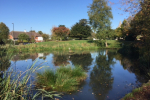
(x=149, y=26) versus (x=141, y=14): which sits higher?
(x=141, y=14)

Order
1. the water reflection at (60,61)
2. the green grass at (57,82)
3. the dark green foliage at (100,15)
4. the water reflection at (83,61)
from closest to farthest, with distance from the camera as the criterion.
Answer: the green grass at (57,82) → the water reflection at (83,61) → the water reflection at (60,61) → the dark green foliage at (100,15)

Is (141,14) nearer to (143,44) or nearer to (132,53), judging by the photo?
(143,44)

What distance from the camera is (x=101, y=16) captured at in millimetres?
29984

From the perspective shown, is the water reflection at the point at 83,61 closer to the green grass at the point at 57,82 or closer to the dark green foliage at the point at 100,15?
the green grass at the point at 57,82

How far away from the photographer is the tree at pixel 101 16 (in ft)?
97.7

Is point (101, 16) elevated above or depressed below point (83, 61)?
above

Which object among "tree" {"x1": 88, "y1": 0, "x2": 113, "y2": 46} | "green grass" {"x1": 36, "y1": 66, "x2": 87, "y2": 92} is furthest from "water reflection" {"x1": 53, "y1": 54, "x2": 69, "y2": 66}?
"tree" {"x1": 88, "y1": 0, "x2": 113, "y2": 46}

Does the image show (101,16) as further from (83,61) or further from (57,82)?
(57,82)

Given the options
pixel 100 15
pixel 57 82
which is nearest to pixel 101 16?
pixel 100 15

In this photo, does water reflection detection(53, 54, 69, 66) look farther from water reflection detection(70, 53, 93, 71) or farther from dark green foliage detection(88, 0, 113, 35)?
dark green foliage detection(88, 0, 113, 35)

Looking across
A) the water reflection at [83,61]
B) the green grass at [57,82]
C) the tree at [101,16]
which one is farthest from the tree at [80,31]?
the green grass at [57,82]

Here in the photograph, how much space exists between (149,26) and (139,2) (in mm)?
1611

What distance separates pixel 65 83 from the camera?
6.46m

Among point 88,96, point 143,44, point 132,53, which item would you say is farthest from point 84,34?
point 88,96
